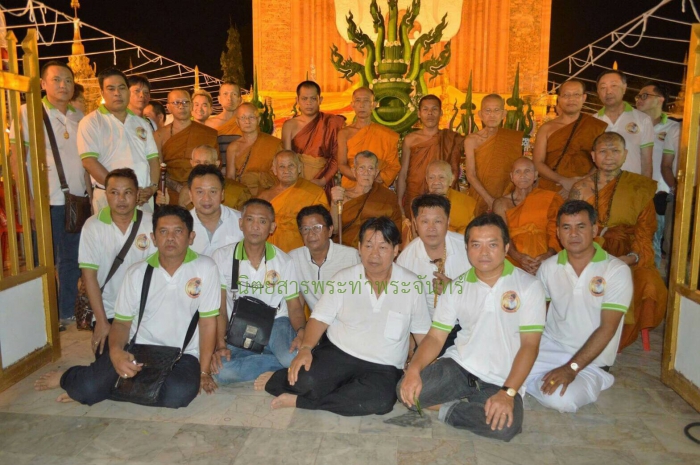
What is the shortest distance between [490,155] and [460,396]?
263 cm

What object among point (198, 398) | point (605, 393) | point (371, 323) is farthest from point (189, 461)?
point (605, 393)

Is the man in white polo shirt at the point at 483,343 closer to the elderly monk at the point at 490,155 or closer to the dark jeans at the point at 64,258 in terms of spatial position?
the elderly monk at the point at 490,155

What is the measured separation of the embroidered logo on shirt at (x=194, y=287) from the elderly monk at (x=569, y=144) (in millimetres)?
2922

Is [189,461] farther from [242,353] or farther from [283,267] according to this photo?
[283,267]

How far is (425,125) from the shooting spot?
16.5ft

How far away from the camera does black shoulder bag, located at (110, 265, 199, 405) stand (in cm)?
277

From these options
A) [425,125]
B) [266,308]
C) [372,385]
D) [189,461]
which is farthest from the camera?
[425,125]

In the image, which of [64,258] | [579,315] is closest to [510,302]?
[579,315]

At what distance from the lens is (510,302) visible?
2629 millimetres

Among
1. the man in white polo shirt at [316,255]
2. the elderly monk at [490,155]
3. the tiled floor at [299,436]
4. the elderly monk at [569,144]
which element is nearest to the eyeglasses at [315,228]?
the man in white polo shirt at [316,255]

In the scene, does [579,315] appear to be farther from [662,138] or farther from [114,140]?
[114,140]

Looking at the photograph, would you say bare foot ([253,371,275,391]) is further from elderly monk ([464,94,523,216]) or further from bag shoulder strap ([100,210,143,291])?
elderly monk ([464,94,523,216])

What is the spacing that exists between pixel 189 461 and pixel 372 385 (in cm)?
91

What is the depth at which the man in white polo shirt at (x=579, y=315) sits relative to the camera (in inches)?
111
